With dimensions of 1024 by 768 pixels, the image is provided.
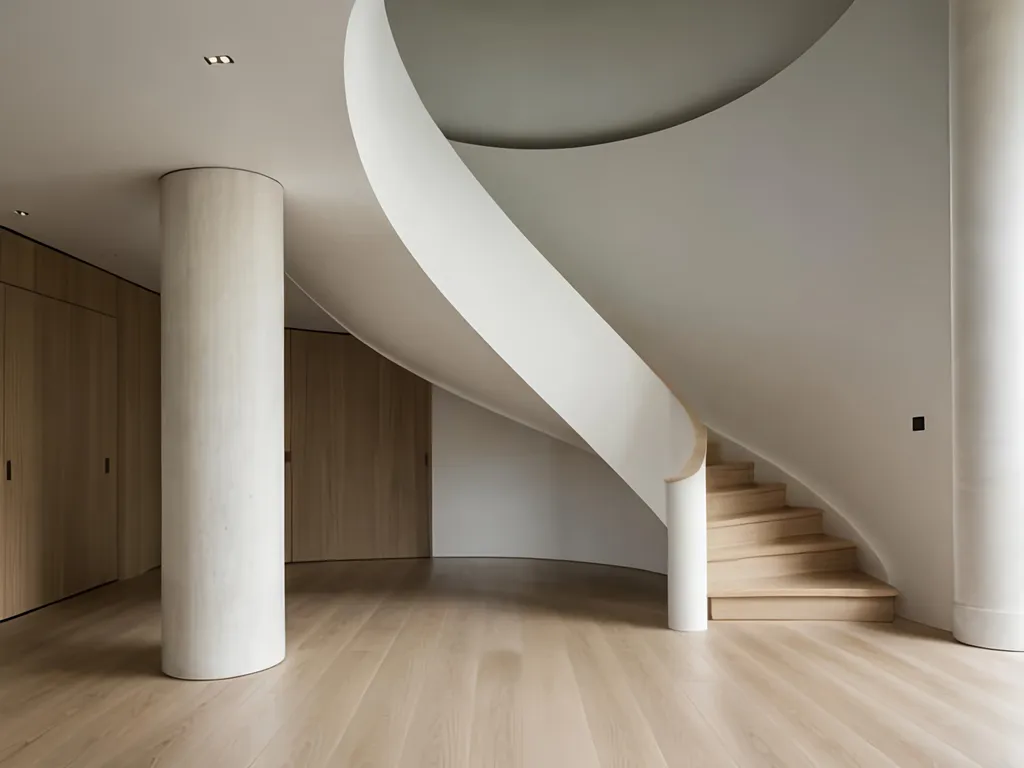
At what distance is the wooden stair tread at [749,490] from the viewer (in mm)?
6438

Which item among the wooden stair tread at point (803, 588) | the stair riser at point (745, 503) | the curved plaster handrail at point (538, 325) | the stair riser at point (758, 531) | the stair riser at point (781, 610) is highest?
the curved plaster handrail at point (538, 325)

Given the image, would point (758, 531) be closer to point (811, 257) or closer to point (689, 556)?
point (689, 556)

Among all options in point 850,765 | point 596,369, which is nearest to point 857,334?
point 596,369

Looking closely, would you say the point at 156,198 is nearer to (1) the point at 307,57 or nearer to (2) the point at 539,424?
(1) the point at 307,57

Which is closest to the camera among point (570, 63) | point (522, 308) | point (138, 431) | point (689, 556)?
point (689, 556)

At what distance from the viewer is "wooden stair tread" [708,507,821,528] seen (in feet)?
20.2

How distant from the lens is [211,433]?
4445 mm

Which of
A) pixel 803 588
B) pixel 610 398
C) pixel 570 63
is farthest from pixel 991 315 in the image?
pixel 570 63

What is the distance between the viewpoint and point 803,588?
18.6ft

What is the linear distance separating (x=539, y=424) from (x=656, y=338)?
1266 millimetres

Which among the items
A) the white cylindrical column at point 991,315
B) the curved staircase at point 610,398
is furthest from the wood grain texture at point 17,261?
the white cylindrical column at point 991,315

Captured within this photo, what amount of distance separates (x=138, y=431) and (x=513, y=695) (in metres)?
5.00

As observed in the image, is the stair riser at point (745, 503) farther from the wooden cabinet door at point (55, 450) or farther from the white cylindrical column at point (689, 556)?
the wooden cabinet door at point (55, 450)

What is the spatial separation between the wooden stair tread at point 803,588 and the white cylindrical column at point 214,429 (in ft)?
9.78
